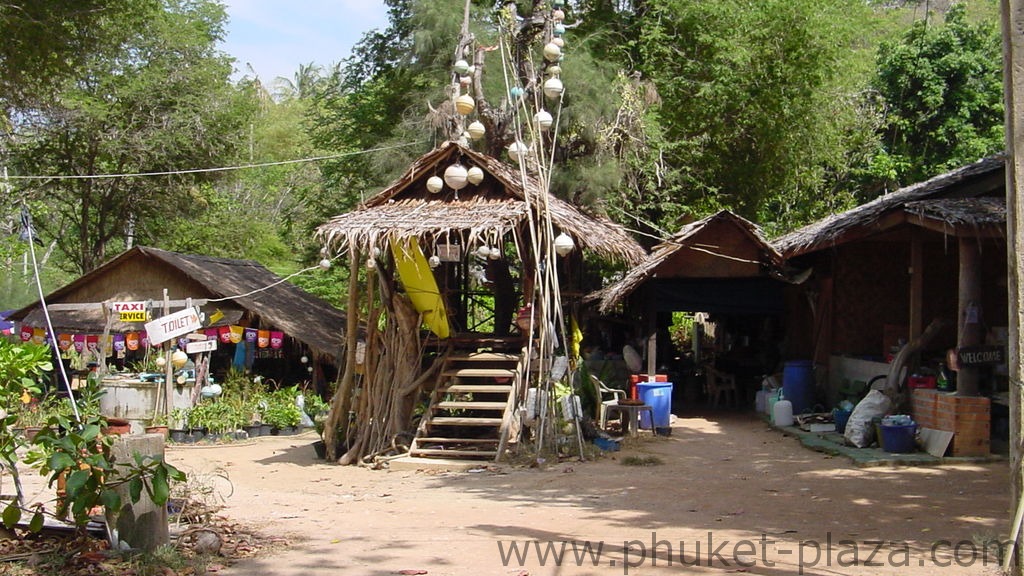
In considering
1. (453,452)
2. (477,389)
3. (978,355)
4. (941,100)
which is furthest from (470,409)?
(941,100)

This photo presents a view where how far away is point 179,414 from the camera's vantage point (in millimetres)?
14133

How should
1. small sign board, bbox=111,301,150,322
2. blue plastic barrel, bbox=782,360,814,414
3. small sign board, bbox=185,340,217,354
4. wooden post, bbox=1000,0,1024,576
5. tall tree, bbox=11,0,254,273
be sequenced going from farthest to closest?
tall tree, bbox=11,0,254,273, small sign board, bbox=111,301,150,322, small sign board, bbox=185,340,217,354, blue plastic barrel, bbox=782,360,814,414, wooden post, bbox=1000,0,1024,576

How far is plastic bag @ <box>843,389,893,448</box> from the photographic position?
33.3 ft

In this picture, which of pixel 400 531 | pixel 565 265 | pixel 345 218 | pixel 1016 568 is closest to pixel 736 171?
pixel 565 265

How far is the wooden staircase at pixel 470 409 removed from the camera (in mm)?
10852

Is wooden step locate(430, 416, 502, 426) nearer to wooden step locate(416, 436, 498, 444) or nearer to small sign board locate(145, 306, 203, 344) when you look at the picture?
wooden step locate(416, 436, 498, 444)

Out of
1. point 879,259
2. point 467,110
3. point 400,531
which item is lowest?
point 400,531

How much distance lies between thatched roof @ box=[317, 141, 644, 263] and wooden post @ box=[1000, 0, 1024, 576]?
21.0 feet

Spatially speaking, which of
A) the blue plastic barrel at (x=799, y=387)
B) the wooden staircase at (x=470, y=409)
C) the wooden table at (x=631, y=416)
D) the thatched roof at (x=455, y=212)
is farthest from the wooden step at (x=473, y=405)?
the blue plastic barrel at (x=799, y=387)

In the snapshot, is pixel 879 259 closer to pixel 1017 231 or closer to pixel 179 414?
pixel 1017 231

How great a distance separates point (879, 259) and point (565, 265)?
458 cm

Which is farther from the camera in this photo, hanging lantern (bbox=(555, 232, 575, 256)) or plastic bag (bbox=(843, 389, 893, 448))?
hanging lantern (bbox=(555, 232, 575, 256))

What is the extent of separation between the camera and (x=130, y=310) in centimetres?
1452

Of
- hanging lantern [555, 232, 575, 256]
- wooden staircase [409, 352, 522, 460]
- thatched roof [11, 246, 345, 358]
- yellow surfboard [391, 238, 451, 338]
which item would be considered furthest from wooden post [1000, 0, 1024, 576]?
thatched roof [11, 246, 345, 358]
